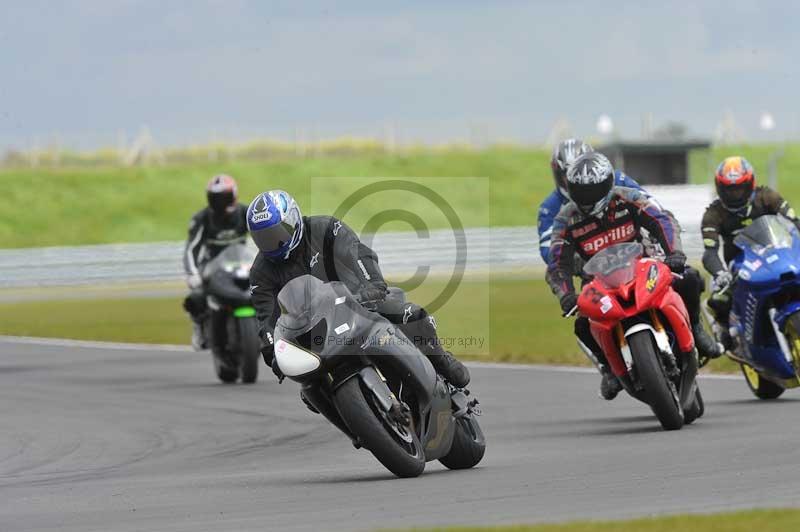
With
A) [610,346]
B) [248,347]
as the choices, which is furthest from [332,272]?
[248,347]

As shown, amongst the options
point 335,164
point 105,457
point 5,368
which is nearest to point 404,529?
point 105,457

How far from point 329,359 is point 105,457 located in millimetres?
3677

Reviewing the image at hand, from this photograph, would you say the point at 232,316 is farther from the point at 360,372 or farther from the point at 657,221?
the point at 360,372

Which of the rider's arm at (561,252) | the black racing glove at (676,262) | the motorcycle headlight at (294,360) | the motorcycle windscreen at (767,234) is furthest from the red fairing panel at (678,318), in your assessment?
the motorcycle headlight at (294,360)

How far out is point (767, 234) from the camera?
40.4 feet

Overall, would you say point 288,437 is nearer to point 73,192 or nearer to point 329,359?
point 329,359

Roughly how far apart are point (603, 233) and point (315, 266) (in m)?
3.21

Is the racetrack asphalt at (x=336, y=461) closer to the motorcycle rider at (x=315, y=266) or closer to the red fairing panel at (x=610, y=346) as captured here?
the red fairing panel at (x=610, y=346)

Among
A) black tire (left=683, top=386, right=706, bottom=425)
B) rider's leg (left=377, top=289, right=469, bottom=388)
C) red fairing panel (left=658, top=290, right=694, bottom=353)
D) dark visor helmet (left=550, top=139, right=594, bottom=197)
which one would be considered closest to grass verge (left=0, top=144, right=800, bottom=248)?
dark visor helmet (left=550, top=139, right=594, bottom=197)

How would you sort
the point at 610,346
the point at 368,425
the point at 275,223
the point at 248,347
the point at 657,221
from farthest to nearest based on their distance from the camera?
the point at 248,347 → the point at 657,221 → the point at 610,346 → the point at 275,223 → the point at 368,425

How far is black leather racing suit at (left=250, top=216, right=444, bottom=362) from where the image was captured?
29.7 feet

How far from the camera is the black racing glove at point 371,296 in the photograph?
28.8 ft

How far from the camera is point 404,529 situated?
668cm

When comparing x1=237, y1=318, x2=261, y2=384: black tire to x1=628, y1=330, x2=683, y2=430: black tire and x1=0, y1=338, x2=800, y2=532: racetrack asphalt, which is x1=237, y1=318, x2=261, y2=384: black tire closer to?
x1=0, y1=338, x2=800, y2=532: racetrack asphalt
